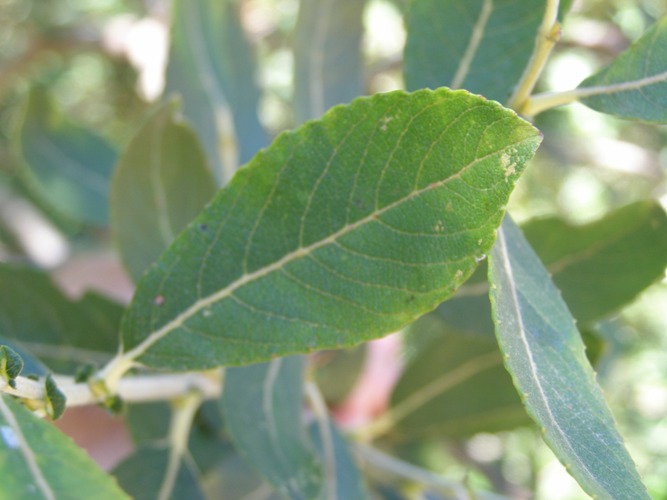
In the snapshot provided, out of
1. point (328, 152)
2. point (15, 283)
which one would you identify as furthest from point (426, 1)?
point (15, 283)

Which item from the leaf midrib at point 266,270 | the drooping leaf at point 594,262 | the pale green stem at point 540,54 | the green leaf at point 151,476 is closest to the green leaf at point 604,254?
the drooping leaf at point 594,262

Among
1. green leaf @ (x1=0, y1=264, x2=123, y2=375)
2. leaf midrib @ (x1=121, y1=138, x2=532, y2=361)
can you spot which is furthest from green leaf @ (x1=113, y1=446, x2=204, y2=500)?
leaf midrib @ (x1=121, y1=138, x2=532, y2=361)

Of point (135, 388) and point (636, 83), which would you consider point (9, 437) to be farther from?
point (636, 83)

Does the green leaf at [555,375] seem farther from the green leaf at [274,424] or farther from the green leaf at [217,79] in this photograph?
Answer: the green leaf at [217,79]

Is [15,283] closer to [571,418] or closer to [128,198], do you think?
[128,198]

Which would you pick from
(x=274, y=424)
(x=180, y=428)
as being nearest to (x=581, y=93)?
(x=274, y=424)

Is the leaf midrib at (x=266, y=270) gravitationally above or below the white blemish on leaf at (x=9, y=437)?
above
